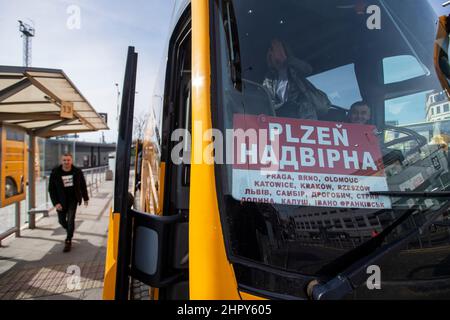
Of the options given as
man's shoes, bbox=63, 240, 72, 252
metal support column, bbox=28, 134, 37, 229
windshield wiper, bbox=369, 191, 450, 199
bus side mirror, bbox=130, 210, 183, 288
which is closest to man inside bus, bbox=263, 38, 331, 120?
windshield wiper, bbox=369, 191, 450, 199

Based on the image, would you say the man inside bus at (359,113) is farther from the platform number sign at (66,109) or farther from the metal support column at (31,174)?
the metal support column at (31,174)

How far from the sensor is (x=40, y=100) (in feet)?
15.7

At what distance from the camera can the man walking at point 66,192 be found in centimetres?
532

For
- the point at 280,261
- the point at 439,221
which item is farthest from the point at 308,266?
the point at 439,221

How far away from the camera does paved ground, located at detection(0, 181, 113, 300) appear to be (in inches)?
149

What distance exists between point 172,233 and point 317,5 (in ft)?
4.69

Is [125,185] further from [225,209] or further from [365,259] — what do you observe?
[365,259]

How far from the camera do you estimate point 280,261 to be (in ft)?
3.55

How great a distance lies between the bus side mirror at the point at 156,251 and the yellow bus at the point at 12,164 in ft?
16.5

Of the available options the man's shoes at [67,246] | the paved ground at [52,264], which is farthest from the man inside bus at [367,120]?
the man's shoes at [67,246]

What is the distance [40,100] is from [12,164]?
1.57 meters

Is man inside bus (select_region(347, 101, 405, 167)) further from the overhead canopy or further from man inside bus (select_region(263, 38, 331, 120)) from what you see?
the overhead canopy

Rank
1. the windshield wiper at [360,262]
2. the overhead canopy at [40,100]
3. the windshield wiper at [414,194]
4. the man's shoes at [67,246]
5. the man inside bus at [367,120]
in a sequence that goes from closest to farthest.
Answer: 1. the windshield wiper at [360,262]
2. the windshield wiper at [414,194]
3. the man inside bus at [367,120]
4. the overhead canopy at [40,100]
5. the man's shoes at [67,246]

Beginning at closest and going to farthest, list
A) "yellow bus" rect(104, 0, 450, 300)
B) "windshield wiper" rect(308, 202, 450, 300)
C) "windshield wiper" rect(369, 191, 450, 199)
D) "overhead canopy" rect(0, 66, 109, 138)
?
1. "windshield wiper" rect(308, 202, 450, 300)
2. "yellow bus" rect(104, 0, 450, 300)
3. "windshield wiper" rect(369, 191, 450, 199)
4. "overhead canopy" rect(0, 66, 109, 138)
